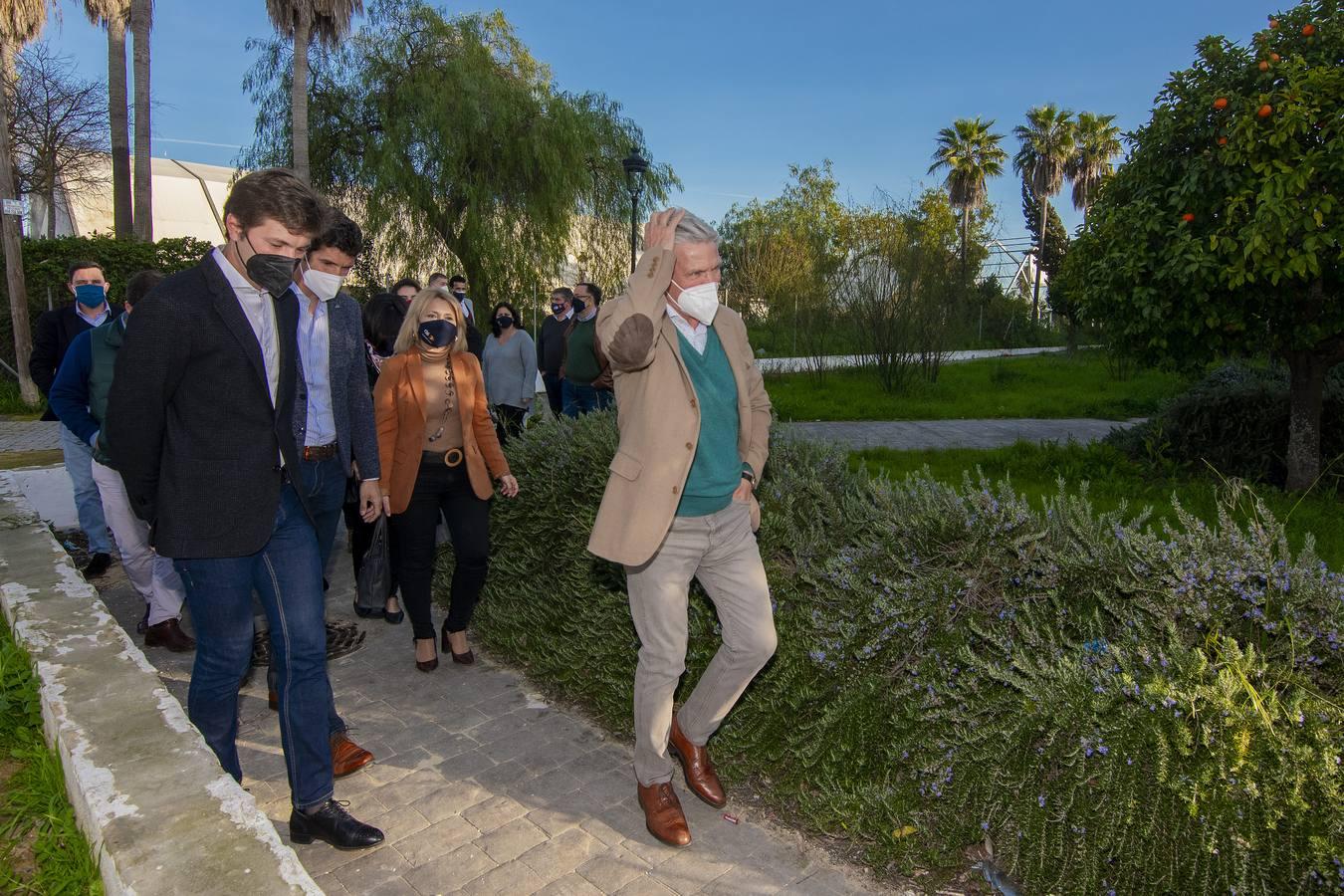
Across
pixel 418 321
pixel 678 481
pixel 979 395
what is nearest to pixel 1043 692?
pixel 678 481

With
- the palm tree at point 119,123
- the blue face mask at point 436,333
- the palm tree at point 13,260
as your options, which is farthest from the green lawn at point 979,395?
the palm tree at point 119,123

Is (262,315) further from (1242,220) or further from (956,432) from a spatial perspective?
(956,432)

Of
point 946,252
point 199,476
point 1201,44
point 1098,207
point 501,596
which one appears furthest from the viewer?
point 946,252

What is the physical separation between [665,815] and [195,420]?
6.40 feet

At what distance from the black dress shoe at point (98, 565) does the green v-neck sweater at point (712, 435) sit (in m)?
5.17

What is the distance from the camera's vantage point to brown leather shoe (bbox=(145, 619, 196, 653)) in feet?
16.2

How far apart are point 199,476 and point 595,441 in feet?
7.48

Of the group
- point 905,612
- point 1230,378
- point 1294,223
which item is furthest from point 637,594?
point 1230,378

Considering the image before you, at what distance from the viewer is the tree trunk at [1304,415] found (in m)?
8.34

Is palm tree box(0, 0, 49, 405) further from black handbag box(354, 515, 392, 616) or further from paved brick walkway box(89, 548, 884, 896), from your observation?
paved brick walkway box(89, 548, 884, 896)

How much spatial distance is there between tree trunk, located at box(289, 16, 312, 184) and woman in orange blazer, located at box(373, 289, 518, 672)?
16.6 metres

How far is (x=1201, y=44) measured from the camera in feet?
27.0

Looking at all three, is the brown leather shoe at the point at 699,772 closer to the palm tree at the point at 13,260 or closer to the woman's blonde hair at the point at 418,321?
the woman's blonde hair at the point at 418,321

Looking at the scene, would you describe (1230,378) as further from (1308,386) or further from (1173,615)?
(1173,615)
